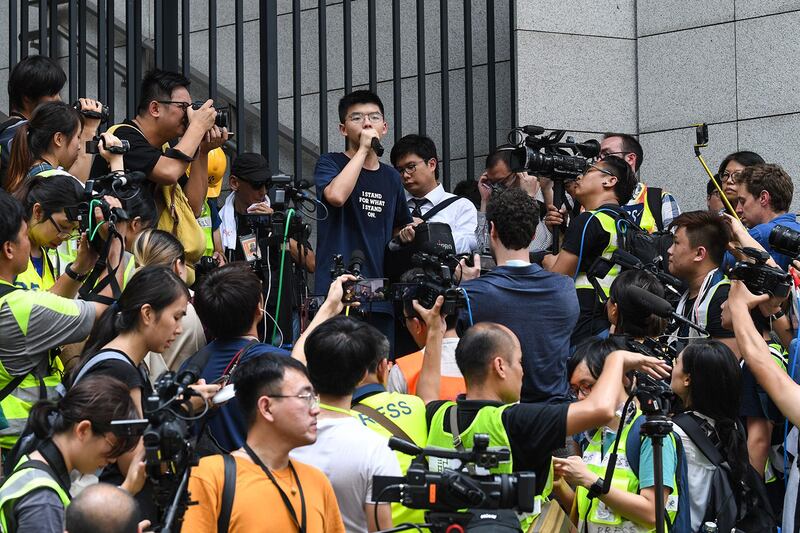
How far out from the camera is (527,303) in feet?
22.0

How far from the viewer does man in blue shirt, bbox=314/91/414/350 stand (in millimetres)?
8055

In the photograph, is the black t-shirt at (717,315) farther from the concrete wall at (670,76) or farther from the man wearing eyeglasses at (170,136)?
the concrete wall at (670,76)

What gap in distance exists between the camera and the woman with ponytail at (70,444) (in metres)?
4.61

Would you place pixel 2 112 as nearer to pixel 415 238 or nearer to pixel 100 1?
pixel 100 1

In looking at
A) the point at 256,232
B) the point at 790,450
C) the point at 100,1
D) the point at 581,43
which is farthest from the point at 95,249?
the point at 581,43

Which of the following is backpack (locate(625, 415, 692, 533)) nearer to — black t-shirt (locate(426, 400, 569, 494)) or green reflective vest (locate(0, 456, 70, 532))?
black t-shirt (locate(426, 400, 569, 494))

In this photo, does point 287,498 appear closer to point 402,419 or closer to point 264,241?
point 402,419

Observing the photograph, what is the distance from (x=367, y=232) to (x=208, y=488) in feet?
11.6

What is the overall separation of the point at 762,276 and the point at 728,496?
0.94 m

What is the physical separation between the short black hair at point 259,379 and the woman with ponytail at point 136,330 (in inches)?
10.7

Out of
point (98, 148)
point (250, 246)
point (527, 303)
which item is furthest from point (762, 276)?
point (98, 148)

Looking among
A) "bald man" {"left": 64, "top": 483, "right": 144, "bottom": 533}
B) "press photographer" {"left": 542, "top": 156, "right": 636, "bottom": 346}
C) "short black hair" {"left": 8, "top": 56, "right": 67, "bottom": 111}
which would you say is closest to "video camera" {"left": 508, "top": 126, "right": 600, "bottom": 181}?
"press photographer" {"left": 542, "top": 156, "right": 636, "bottom": 346}

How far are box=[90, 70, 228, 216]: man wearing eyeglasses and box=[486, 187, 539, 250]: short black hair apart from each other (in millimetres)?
1756

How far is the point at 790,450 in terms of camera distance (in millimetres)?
6672
